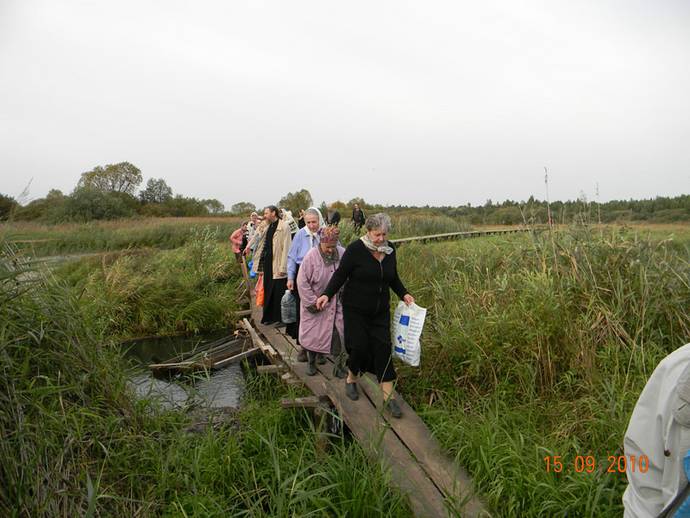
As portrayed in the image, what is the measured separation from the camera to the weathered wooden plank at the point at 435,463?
272 centimetres

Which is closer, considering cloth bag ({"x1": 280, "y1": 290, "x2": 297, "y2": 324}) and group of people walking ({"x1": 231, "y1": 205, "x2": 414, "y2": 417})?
group of people walking ({"x1": 231, "y1": 205, "x2": 414, "y2": 417})

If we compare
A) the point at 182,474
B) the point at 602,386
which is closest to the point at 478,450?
the point at 602,386

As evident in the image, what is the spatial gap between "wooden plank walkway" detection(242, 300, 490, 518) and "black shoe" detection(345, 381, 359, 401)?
0.05 metres

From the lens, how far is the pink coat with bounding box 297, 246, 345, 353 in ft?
14.5

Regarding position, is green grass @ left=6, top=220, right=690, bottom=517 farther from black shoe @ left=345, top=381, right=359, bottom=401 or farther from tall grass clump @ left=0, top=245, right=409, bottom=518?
black shoe @ left=345, top=381, right=359, bottom=401

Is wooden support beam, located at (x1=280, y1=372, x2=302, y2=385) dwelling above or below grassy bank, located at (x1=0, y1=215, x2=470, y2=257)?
below

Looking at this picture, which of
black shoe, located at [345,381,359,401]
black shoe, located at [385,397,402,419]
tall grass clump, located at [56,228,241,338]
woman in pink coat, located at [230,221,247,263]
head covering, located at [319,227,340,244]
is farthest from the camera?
Answer: woman in pink coat, located at [230,221,247,263]

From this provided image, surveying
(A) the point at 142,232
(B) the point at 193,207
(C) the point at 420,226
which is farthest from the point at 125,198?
(C) the point at 420,226

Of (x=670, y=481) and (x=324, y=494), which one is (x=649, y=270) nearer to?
(x=670, y=481)

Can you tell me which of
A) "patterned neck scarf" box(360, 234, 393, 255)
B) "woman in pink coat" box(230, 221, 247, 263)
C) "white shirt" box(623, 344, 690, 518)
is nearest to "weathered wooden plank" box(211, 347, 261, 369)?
"woman in pink coat" box(230, 221, 247, 263)

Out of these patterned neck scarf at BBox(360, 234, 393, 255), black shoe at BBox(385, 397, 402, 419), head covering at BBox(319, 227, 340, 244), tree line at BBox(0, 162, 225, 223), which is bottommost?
black shoe at BBox(385, 397, 402, 419)

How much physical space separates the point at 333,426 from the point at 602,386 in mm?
2372

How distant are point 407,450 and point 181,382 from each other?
3.38 m

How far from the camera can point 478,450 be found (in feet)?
10.6
